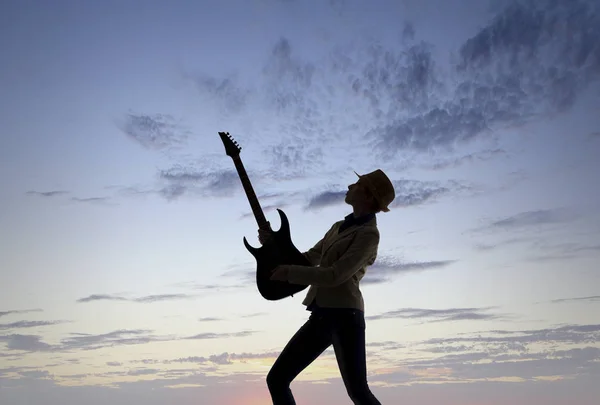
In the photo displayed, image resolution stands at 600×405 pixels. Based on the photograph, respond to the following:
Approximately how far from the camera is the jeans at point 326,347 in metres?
6.50

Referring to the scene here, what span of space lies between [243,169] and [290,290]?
1.55m

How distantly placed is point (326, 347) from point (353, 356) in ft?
1.12

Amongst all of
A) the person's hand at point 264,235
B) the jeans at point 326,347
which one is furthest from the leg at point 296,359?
the person's hand at point 264,235

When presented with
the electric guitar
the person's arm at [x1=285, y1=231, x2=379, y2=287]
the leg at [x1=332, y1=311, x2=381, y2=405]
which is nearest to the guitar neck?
the electric guitar

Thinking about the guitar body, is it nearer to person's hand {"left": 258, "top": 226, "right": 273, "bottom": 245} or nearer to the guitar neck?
person's hand {"left": 258, "top": 226, "right": 273, "bottom": 245}

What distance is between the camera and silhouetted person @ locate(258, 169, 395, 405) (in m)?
6.48

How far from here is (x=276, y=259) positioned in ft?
22.8

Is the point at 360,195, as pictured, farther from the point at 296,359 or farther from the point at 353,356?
the point at 296,359

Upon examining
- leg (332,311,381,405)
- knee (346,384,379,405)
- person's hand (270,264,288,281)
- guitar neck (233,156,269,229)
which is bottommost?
knee (346,384,379,405)

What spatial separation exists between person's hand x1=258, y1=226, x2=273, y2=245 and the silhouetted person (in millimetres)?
542

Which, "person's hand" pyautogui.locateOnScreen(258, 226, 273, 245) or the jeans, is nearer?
the jeans

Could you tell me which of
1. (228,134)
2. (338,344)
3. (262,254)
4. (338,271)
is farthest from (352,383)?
(228,134)

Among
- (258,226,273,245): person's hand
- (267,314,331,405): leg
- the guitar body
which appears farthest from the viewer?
(258,226,273,245): person's hand

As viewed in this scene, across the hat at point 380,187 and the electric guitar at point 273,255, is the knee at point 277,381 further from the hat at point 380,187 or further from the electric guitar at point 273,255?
the hat at point 380,187
